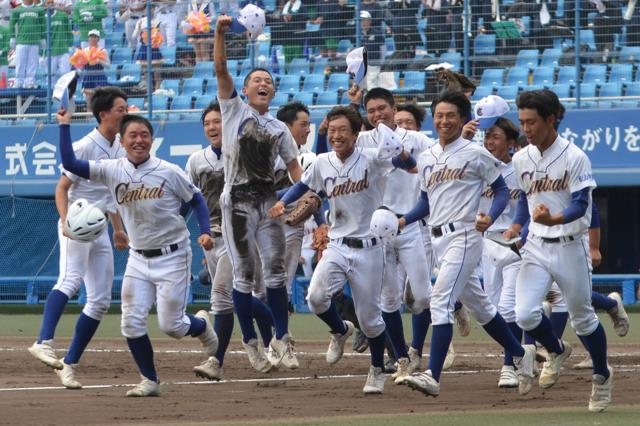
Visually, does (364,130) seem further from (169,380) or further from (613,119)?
(613,119)

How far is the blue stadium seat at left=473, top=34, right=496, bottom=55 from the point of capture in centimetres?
1866

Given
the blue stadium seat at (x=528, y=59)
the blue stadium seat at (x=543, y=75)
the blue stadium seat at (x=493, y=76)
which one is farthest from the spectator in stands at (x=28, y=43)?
the blue stadium seat at (x=543, y=75)

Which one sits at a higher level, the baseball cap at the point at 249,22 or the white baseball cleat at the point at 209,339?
the baseball cap at the point at 249,22

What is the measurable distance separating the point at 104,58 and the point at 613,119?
7947 millimetres

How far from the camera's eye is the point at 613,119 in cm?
1770

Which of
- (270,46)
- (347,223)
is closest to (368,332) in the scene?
(347,223)

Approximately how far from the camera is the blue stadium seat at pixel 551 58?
18.1 metres

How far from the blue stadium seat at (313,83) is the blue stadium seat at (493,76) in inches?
98.1

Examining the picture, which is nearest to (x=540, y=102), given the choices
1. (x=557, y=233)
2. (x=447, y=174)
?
(x=557, y=233)

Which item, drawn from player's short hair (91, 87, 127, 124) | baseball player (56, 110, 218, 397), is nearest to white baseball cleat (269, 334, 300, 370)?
baseball player (56, 110, 218, 397)

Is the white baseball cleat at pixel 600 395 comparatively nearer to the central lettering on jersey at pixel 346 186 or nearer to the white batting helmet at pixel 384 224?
the white batting helmet at pixel 384 224

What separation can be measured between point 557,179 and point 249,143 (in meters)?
2.66

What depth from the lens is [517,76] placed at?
736 inches

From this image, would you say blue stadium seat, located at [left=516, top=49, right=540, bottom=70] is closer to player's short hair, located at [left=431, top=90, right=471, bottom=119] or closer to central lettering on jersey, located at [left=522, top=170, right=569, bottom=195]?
player's short hair, located at [left=431, top=90, right=471, bottom=119]
